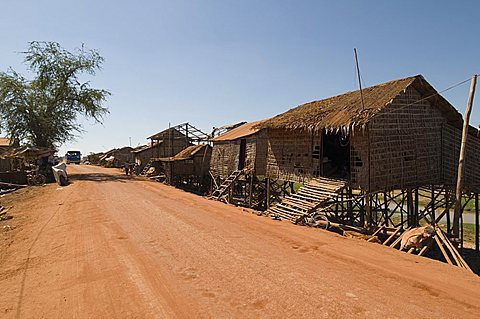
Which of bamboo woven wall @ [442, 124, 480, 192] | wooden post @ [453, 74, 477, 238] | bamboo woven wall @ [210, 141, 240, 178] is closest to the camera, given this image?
wooden post @ [453, 74, 477, 238]

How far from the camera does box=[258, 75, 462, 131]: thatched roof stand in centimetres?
1213

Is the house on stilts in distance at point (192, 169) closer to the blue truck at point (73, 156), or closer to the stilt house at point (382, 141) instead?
the stilt house at point (382, 141)

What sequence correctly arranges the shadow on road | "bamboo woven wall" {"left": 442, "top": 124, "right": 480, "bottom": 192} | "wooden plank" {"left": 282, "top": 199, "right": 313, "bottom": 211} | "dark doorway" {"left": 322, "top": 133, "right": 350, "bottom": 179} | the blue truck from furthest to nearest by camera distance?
the blue truck → the shadow on road → "dark doorway" {"left": 322, "top": 133, "right": 350, "bottom": 179} → "bamboo woven wall" {"left": 442, "top": 124, "right": 480, "bottom": 192} → "wooden plank" {"left": 282, "top": 199, "right": 313, "bottom": 211}

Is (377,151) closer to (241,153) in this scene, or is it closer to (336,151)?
(336,151)

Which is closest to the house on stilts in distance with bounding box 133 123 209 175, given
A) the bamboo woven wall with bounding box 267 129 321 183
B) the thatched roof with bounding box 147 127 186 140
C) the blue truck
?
the thatched roof with bounding box 147 127 186 140

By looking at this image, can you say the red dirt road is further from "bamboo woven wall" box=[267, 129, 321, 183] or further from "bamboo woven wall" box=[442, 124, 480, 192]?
"bamboo woven wall" box=[442, 124, 480, 192]

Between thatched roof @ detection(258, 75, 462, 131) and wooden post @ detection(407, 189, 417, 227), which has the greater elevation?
thatched roof @ detection(258, 75, 462, 131)

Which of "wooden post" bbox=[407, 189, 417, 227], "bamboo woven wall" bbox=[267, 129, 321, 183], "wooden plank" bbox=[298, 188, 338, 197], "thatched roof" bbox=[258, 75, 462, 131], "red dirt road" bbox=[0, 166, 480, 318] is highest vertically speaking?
"thatched roof" bbox=[258, 75, 462, 131]

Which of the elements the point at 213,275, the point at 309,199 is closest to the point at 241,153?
the point at 309,199

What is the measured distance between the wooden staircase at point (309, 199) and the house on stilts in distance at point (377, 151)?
0.13 feet

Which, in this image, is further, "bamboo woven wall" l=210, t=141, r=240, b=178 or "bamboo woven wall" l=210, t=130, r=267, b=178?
"bamboo woven wall" l=210, t=141, r=240, b=178

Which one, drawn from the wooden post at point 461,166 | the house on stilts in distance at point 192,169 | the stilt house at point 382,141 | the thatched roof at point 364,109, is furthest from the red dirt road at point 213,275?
the house on stilts in distance at point 192,169

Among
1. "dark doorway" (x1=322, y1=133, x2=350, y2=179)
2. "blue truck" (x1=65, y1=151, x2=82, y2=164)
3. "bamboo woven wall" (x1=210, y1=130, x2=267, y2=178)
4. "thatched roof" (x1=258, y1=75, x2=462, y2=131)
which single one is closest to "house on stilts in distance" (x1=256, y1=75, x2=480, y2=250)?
"thatched roof" (x1=258, y1=75, x2=462, y2=131)

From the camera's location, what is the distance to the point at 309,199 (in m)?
13.5
